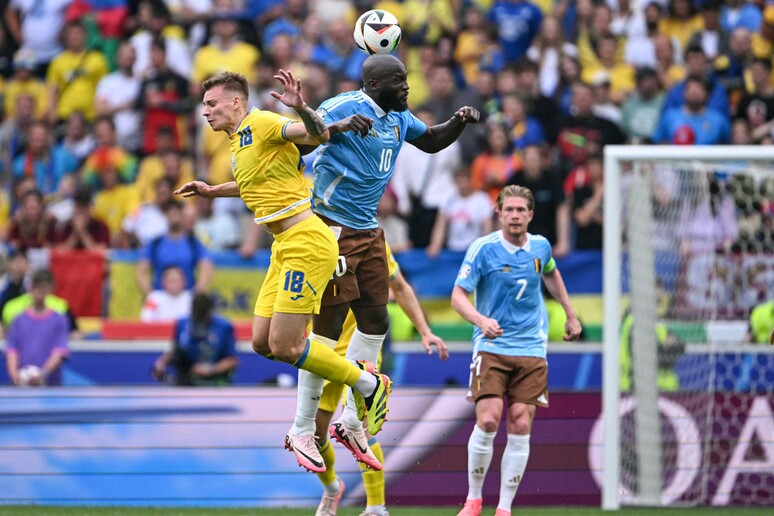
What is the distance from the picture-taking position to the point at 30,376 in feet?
40.9

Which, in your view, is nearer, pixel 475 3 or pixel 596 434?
pixel 596 434

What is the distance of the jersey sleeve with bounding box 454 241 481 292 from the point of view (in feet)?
31.5

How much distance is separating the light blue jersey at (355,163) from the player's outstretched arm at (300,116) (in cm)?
44

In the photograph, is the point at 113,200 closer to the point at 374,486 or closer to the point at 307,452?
Result: the point at 374,486

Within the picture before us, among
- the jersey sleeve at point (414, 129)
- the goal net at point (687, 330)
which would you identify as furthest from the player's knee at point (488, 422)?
the jersey sleeve at point (414, 129)

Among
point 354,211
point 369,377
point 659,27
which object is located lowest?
point 369,377

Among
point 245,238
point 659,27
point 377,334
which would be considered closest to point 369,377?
point 377,334

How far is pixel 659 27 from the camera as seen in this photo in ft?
54.2

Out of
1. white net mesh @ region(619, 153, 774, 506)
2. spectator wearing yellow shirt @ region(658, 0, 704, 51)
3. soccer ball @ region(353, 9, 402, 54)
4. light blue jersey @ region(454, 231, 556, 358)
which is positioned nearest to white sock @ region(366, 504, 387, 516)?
light blue jersey @ region(454, 231, 556, 358)

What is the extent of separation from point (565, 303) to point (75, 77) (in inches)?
385

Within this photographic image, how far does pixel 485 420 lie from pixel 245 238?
256 inches

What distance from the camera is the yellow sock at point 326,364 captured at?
802 centimetres

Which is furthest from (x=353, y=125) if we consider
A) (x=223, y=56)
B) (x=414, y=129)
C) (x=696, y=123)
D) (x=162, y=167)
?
(x=223, y=56)

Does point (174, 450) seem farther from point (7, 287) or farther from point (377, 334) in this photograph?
point (7, 287)
